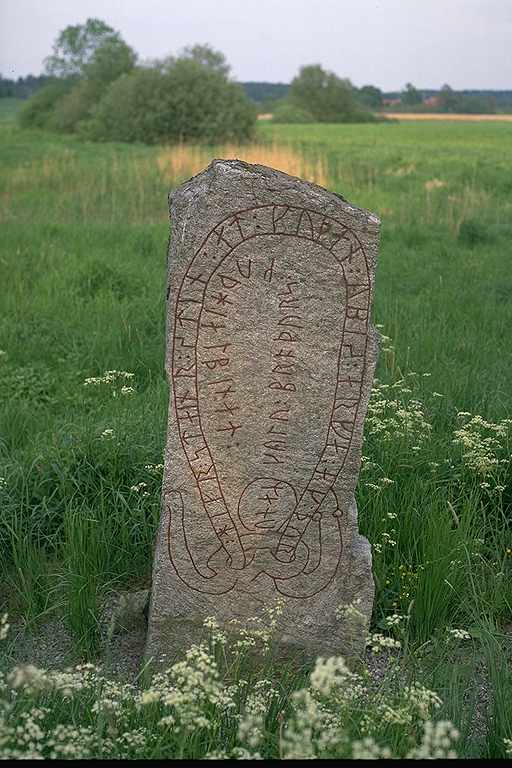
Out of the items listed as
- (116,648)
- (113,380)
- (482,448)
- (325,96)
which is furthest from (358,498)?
(325,96)

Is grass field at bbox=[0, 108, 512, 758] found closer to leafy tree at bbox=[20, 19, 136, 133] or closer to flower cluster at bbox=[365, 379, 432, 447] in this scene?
flower cluster at bbox=[365, 379, 432, 447]

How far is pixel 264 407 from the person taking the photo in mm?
3078

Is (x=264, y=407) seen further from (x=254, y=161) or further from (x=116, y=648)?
(x=254, y=161)

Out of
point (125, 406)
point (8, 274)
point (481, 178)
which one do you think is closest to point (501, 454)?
point (125, 406)

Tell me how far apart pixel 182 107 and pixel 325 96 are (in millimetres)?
43853

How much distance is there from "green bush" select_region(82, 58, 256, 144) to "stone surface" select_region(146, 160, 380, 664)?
24.0 m

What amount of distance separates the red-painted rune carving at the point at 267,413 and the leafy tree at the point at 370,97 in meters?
74.3

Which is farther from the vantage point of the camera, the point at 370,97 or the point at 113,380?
the point at 370,97

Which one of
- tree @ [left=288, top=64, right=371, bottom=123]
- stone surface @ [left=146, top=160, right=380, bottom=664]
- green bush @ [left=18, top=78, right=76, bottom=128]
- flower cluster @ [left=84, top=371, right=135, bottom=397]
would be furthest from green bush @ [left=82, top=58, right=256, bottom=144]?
tree @ [left=288, top=64, right=371, bottom=123]

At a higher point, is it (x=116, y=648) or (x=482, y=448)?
(x=482, y=448)

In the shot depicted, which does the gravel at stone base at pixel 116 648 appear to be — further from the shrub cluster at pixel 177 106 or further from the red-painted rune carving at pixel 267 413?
the shrub cluster at pixel 177 106

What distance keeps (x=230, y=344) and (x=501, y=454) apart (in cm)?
182

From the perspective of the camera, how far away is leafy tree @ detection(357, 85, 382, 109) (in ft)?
245

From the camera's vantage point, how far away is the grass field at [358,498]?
2541 millimetres
